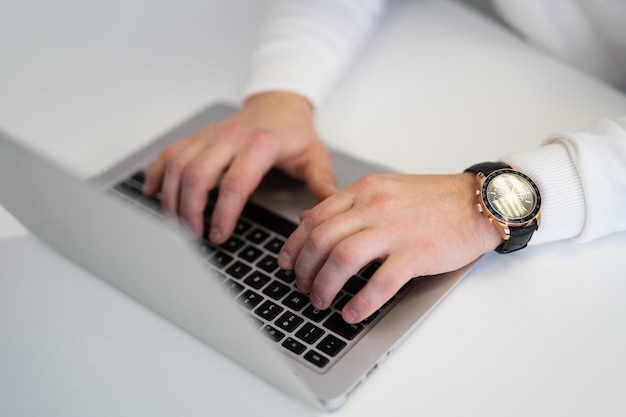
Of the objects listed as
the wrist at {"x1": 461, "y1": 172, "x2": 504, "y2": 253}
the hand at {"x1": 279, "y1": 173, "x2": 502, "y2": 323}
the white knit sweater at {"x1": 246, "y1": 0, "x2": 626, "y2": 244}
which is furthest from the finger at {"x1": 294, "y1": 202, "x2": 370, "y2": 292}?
the white knit sweater at {"x1": 246, "y1": 0, "x2": 626, "y2": 244}

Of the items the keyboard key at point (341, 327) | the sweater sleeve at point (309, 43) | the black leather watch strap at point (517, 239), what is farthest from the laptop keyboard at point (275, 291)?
the sweater sleeve at point (309, 43)

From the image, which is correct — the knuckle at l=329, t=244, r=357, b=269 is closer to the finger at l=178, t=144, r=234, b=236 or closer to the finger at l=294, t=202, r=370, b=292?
the finger at l=294, t=202, r=370, b=292

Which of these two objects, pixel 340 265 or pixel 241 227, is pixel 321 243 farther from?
pixel 241 227

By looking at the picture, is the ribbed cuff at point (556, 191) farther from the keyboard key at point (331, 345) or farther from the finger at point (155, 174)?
the finger at point (155, 174)

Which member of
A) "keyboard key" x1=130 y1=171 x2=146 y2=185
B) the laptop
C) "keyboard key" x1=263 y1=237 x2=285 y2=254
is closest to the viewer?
the laptop

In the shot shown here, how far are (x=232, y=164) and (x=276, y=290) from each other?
0.56 feet

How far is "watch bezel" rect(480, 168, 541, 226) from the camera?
22.7 inches

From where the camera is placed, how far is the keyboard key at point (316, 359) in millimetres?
493

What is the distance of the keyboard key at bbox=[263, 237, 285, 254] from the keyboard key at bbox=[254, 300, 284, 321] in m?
0.08

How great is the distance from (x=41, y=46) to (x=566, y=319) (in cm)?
85

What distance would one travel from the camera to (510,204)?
58 cm

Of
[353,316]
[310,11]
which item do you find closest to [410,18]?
[310,11]

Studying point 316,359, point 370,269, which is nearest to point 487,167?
point 370,269

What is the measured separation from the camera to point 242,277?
0.59 m
